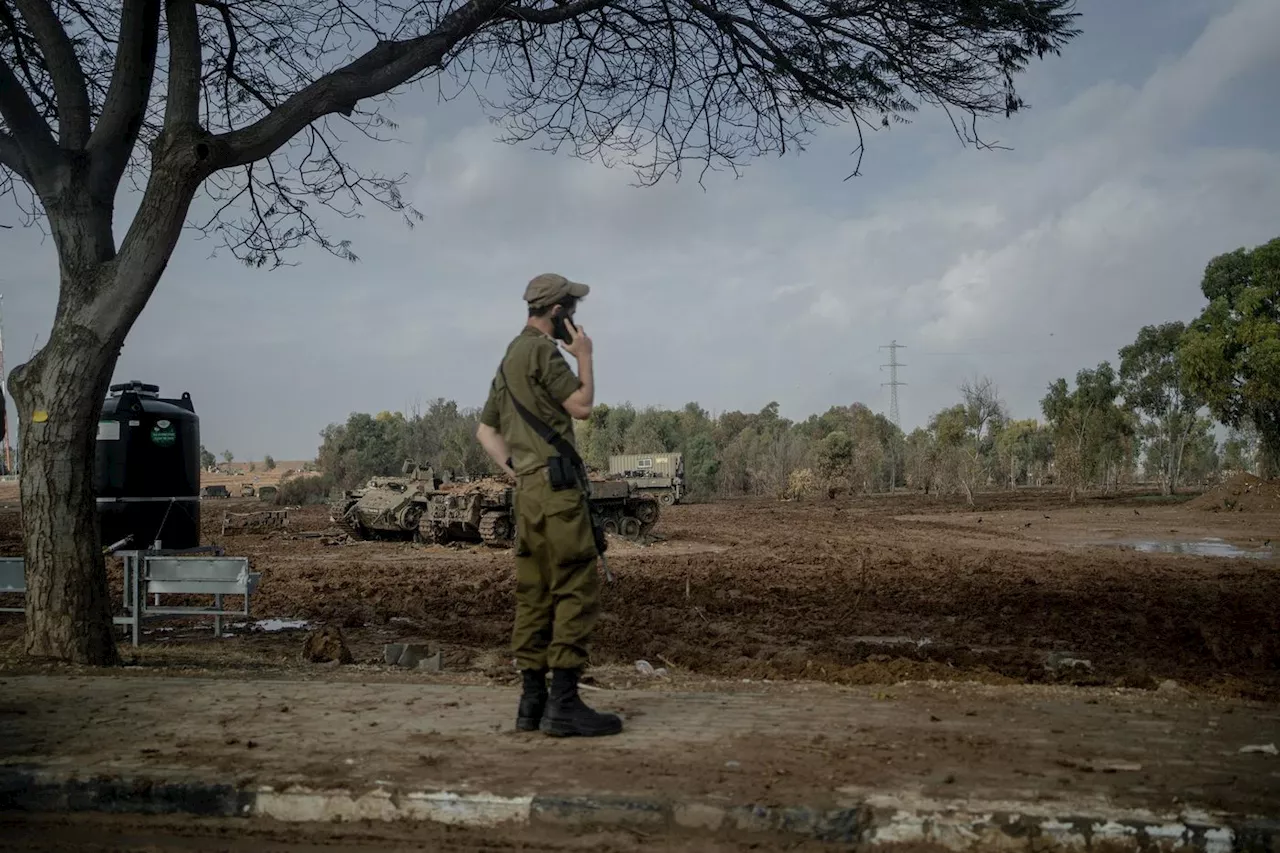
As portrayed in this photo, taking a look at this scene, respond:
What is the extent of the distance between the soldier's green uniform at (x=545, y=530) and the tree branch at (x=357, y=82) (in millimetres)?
4067

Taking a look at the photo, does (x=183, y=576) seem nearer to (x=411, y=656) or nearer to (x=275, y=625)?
(x=275, y=625)

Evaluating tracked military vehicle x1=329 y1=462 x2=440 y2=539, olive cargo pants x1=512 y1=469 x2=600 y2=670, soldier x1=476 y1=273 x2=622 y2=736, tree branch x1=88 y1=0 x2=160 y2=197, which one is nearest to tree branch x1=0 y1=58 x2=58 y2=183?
tree branch x1=88 y1=0 x2=160 y2=197

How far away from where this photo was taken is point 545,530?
5078 millimetres

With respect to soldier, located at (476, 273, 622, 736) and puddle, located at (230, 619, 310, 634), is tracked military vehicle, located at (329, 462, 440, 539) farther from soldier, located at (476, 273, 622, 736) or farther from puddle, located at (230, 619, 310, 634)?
soldier, located at (476, 273, 622, 736)

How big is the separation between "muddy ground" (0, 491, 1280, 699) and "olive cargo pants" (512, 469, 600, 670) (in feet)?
10.3

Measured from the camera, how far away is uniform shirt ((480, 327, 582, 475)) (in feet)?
17.0

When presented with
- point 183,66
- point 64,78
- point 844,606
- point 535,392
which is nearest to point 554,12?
point 183,66

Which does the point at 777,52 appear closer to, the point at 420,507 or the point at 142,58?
the point at 142,58

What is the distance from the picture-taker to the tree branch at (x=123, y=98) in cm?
839

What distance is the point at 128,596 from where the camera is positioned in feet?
34.9

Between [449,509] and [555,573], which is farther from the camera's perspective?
[449,509]

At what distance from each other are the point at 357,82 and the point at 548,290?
4156 millimetres


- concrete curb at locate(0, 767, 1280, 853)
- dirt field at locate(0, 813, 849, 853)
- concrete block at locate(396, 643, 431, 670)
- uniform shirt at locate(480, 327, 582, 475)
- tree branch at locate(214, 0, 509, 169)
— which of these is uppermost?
tree branch at locate(214, 0, 509, 169)

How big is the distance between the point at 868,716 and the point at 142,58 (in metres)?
6.82
